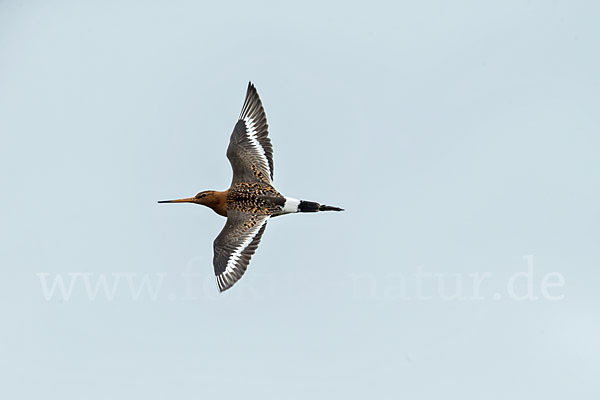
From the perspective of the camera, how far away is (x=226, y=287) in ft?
71.1

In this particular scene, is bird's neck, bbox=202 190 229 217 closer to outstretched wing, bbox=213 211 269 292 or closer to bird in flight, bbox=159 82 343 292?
bird in flight, bbox=159 82 343 292

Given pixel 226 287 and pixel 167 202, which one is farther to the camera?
pixel 167 202

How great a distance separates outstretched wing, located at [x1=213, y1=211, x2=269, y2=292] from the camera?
71.6 ft

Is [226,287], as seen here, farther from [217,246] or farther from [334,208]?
[334,208]

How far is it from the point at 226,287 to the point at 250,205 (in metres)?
2.15

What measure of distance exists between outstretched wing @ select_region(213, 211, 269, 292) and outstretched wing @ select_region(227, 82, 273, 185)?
1145 mm

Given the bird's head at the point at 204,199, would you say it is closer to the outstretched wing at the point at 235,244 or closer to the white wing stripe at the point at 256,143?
the outstretched wing at the point at 235,244

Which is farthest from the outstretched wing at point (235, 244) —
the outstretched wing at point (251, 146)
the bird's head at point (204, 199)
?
the outstretched wing at point (251, 146)

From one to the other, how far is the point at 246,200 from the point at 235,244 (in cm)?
113

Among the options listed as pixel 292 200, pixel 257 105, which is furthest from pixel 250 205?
pixel 257 105

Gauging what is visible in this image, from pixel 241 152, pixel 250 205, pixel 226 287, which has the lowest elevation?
pixel 226 287

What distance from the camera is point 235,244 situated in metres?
22.3

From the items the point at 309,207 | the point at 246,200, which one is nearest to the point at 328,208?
the point at 309,207

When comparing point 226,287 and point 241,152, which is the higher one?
point 241,152
